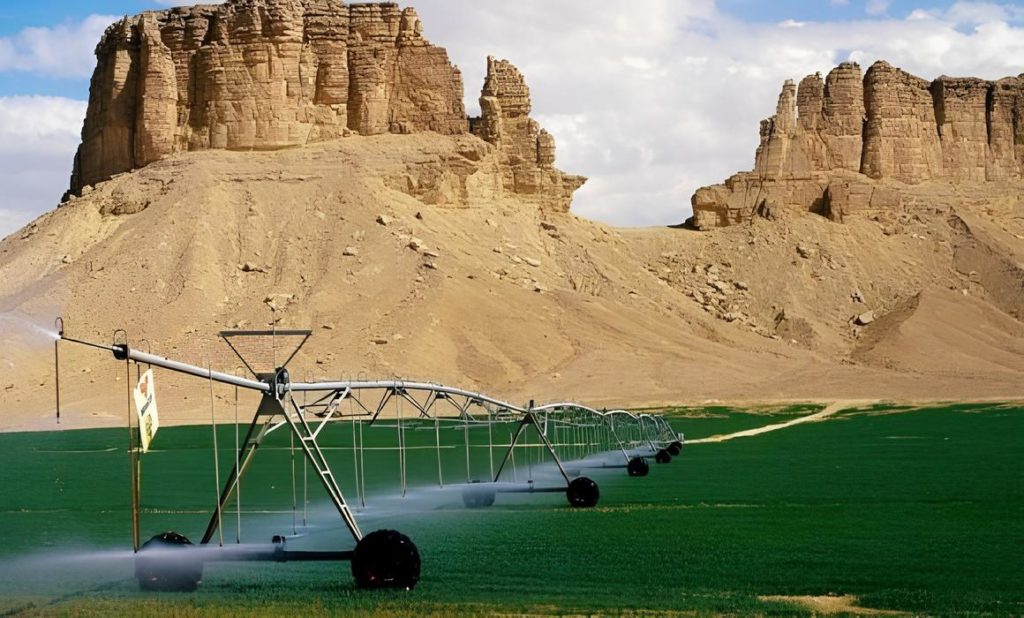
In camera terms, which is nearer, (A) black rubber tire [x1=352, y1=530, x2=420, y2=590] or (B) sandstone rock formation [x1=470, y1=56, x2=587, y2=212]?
(A) black rubber tire [x1=352, y1=530, x2=420, y2=590]

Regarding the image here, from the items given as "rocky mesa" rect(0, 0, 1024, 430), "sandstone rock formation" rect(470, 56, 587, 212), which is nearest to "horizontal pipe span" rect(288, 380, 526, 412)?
"rocky mesa" rect(0, 0, 1024, 430)

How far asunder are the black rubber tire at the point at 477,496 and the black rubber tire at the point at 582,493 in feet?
4.79

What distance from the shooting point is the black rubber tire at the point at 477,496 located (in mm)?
29234

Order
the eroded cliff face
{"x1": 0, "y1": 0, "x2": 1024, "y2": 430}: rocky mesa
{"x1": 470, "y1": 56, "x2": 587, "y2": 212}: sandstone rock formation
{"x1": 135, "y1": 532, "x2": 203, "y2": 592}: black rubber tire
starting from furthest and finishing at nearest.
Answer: the eroded cliff face → {"x1": 470, "y1": 56, "x2": 587, "y2": 212}: sandstone rock formation → {"x1": 0, "y1": 0, "x2": 1024, "y2": 430}: rocky mesa → {"x1": 135, "y1": 532, "x2": 203, "y2": 592}: black rubber tire

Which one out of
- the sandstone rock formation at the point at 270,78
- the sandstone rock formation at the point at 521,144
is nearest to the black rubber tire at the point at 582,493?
the sandstone rock formation at the point at 270,78

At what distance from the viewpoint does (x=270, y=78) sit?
92.3m

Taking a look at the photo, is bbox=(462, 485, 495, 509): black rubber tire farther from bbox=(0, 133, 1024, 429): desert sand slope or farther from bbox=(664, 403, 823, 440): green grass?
bbox=(0, 133, 1024, 429): desert sand slope

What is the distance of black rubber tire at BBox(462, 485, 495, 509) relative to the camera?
Answer: 29.2 metres

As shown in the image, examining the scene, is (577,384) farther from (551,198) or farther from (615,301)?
(551,198)

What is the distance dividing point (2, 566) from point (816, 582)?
1052cm

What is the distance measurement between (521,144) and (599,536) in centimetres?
8199

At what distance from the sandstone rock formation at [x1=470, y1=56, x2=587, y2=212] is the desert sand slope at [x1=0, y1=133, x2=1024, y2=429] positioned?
1.77m

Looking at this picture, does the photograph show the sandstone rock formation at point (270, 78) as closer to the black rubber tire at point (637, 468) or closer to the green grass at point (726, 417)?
the green grass at point (726, 417)

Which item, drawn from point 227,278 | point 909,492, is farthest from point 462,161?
point 909,492
